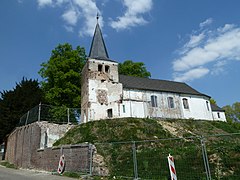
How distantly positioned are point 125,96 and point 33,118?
11657 millimetres

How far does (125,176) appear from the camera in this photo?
32.4 feet

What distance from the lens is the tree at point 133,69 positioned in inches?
1575

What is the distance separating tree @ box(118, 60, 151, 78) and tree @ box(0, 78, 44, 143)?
16333mm

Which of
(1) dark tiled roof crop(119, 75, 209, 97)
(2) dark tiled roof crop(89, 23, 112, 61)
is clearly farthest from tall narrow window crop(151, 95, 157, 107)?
(2) dark tiled roof crop(89, 23, 112, 61)

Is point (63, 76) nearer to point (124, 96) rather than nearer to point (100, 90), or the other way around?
point (100, 90)

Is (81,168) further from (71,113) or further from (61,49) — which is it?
(61,49)

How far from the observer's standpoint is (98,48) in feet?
101

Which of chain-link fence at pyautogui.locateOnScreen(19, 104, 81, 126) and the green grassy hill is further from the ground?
chain-link fence at pyautogui.locateOnScreen(19, 104, 81, 126)

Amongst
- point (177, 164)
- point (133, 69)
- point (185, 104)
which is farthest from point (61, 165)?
point (133, 69)

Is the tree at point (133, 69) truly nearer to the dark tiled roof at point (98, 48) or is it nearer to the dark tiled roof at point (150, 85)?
the dark tiled roof at point (150, 85)

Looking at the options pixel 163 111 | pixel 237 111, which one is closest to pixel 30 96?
pixel 163 111

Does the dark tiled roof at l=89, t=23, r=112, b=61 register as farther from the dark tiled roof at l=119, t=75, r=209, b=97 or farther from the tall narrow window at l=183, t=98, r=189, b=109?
the tall narrow window at l=183, t=98, r=189, b=109

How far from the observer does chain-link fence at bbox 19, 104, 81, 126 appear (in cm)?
1934

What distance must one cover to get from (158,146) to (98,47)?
1929cm
